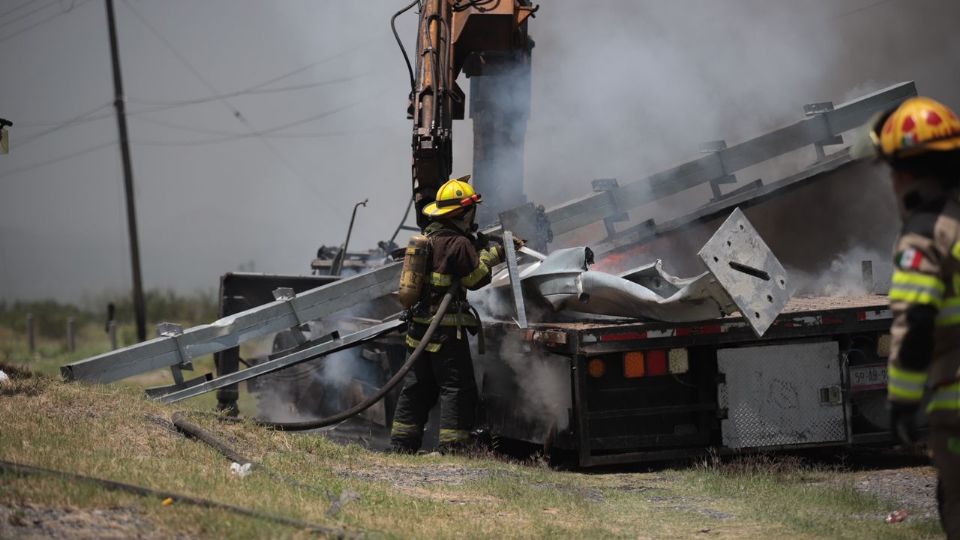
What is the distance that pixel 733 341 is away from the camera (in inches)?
269

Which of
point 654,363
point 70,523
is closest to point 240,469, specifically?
point 70,523

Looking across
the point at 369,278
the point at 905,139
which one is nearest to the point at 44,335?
the point at 369,278

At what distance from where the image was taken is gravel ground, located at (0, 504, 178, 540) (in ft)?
13.5

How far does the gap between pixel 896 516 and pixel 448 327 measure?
3.07 m

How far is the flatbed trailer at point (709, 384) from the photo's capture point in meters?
6.79

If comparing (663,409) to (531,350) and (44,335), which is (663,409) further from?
(44,335)

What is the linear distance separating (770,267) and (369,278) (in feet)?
10.1

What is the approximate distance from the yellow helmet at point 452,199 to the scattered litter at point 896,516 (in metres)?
3.31

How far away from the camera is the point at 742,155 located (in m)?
9.09

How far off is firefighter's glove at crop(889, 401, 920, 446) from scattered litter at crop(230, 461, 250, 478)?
3.18 m

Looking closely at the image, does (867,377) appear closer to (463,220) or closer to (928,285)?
(463,220)

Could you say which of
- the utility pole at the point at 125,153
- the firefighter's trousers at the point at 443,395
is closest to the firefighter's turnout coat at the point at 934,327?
the firefighter's trousers at the point at 443,395

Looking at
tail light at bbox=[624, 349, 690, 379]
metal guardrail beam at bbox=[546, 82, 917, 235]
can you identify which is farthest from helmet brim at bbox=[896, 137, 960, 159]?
metal guardrail beam at bbox=[546, 82, 917, 235]

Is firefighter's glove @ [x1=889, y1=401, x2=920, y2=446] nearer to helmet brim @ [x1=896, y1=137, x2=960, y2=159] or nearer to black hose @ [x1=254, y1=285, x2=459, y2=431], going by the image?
helmet brim @ [x1=896, y1=137, x2=960, y2=159]
